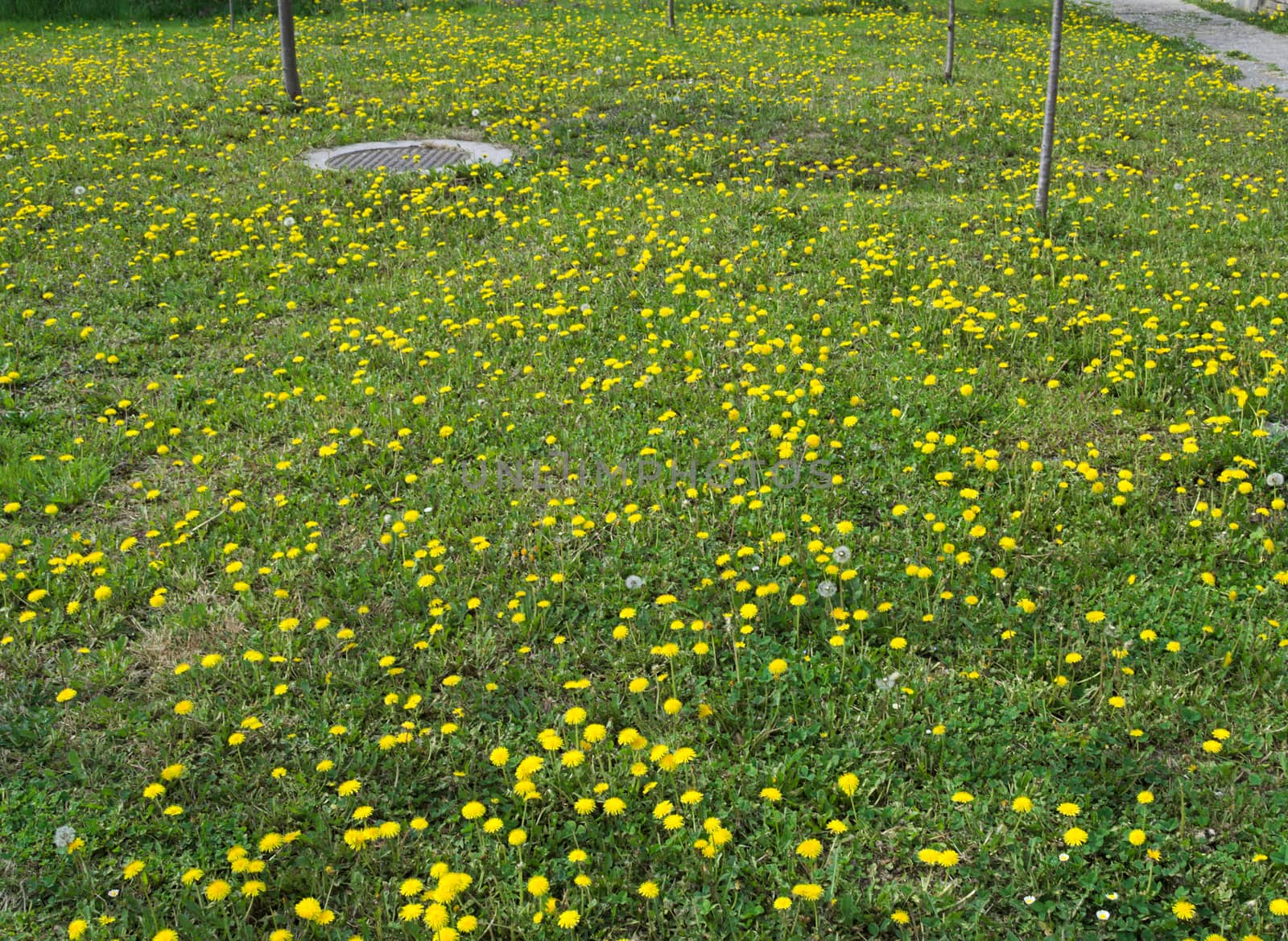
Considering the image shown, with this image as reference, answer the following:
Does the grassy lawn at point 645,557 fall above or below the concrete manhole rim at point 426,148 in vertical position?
below

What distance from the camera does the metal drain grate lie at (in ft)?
29.6

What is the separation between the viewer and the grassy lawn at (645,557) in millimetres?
2859

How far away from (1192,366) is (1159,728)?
102 inches

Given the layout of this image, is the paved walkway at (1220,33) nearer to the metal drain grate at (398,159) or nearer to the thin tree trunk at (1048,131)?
the thin tree trunk at (1048,131)

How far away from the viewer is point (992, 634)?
11.9 feet

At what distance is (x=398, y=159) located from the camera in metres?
9.26

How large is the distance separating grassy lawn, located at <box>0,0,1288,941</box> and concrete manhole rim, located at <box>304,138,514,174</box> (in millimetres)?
502

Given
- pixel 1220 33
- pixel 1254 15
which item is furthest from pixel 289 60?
pixel 1254 15

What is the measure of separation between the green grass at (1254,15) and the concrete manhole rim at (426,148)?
1445cm

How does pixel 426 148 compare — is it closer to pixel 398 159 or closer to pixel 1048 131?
pixel 398 159

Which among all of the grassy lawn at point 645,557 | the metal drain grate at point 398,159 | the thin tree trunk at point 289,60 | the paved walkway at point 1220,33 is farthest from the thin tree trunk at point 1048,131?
the thin tree trunk at point 289,60

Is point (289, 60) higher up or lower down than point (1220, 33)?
lower down

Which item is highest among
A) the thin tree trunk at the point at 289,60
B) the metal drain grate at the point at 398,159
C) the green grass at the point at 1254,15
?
the green grass at the point at 1254,15

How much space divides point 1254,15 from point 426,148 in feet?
52.8
